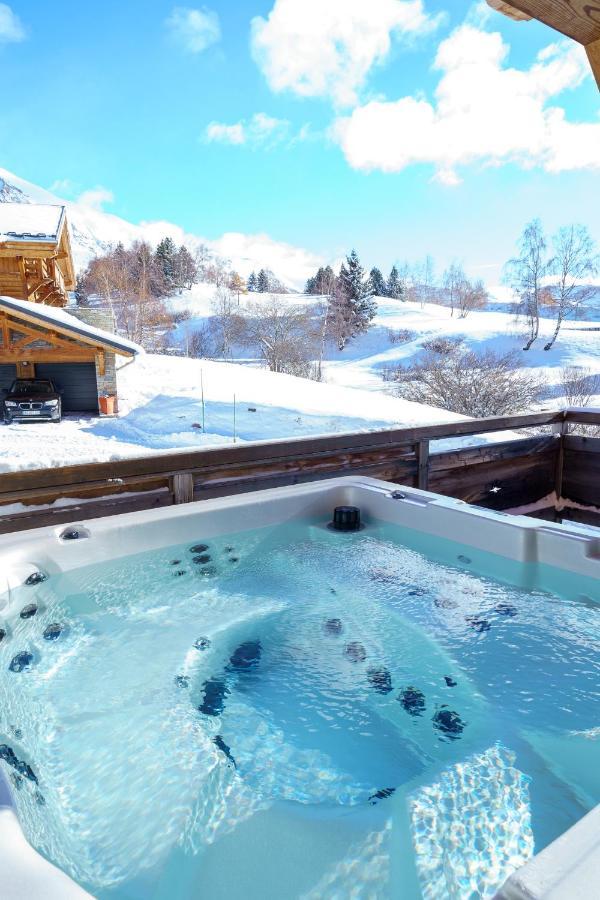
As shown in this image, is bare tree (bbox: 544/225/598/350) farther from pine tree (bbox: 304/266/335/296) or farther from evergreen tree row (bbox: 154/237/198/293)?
evergreen tree row (bbox: 154/237/198/293)

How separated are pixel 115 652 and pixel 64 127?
1493cm

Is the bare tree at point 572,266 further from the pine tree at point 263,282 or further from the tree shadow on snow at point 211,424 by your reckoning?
the pine tree at point 263,282

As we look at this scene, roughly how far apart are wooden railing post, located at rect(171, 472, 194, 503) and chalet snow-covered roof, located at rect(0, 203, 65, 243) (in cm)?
751

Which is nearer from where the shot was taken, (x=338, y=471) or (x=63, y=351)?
(x=338, y=471)

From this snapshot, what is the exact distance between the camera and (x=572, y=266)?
55.5 feet

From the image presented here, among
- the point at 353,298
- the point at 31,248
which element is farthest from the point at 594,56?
the point at 353,298

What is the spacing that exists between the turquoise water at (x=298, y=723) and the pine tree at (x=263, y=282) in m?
30.6

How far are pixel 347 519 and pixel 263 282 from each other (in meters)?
30.6

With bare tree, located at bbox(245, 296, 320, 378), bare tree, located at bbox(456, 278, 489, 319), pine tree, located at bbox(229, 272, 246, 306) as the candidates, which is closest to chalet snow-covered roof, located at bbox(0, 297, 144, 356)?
bare tree, located at bbox(245, 296, 320, 378)

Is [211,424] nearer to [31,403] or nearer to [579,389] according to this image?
[31,403]

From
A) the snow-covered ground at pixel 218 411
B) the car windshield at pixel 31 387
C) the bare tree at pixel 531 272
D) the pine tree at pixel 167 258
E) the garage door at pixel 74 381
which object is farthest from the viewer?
the pine tree at pixel 167 258

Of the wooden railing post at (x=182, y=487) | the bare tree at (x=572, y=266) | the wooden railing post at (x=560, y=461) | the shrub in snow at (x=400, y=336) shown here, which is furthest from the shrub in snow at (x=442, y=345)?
the wooden railing post at (x=182, y=487)

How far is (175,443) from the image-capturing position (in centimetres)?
704

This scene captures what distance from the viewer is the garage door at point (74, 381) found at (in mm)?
9062
